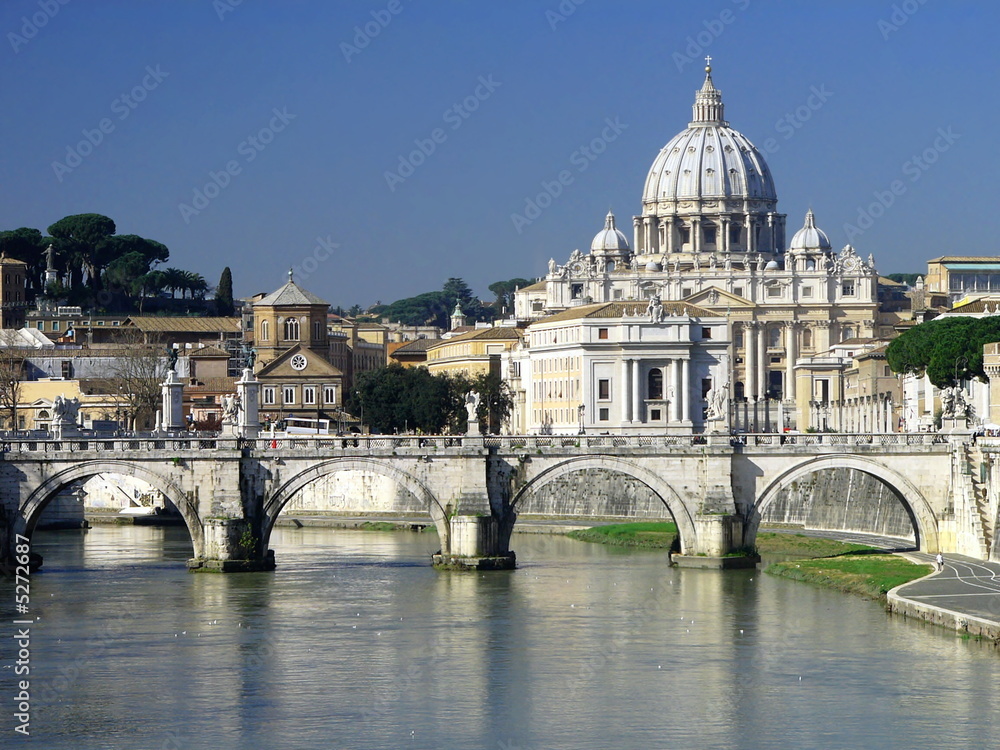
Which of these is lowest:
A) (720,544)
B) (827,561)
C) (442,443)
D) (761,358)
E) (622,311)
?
(827,561)

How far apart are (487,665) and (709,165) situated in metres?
148

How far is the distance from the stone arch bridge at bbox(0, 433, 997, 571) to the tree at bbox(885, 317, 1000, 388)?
74.9ft

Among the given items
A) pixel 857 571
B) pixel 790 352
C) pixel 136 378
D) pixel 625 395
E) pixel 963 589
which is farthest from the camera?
pixel 790 352

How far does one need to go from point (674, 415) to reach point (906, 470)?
59638 mm

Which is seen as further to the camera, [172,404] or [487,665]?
[172,404]

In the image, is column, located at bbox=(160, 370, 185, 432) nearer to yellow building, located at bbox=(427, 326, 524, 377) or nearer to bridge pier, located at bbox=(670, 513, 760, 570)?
bridge pier, located at bbox=(670, 513, 760, 570)

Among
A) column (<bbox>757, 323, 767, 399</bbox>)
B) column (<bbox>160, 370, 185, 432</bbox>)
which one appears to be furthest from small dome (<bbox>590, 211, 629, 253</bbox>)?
column (<bbox>160, 370, 185, 432</bbox>)

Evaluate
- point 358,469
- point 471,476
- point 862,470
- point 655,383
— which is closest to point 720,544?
point 862,470

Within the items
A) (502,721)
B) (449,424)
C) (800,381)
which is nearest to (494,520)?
(502,721)

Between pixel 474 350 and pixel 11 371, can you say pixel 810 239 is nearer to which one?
pixel 474 350

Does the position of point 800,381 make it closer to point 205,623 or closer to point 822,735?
point 205,623

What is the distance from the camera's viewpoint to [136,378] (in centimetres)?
10694

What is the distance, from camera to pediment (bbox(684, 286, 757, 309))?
6196 inches

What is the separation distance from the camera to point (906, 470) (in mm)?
56438
